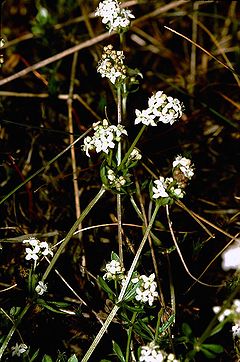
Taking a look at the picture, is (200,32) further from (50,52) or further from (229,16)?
(50,52)

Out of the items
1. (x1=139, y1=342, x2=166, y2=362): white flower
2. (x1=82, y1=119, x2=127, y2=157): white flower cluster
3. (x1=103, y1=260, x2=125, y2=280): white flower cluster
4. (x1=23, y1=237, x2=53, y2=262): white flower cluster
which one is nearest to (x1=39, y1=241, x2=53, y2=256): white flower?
(x1=23, y1=237, x2=53, y2=262): white flower cluster

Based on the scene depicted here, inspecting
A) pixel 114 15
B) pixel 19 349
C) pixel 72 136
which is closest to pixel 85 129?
pixel 72 136

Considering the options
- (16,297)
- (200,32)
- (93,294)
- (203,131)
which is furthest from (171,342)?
(200,32)

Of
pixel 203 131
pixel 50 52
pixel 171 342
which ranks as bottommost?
pixel 171 342

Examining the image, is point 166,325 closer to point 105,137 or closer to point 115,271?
point 115,271

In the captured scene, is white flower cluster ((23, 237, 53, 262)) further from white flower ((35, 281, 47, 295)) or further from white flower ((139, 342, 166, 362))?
white flower ((139, 342, 166, 362))

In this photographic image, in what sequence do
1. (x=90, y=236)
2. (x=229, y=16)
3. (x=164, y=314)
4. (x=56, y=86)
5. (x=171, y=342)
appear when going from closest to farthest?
1. (x=171, y=342)
2. (x=164, y=314)
3. (x=90, y=236)
4. (x=56, y=86)
5. (x=229, y=16)

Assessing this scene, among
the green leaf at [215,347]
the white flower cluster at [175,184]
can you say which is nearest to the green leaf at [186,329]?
the green leaf at [215,347]

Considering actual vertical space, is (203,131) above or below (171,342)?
above
